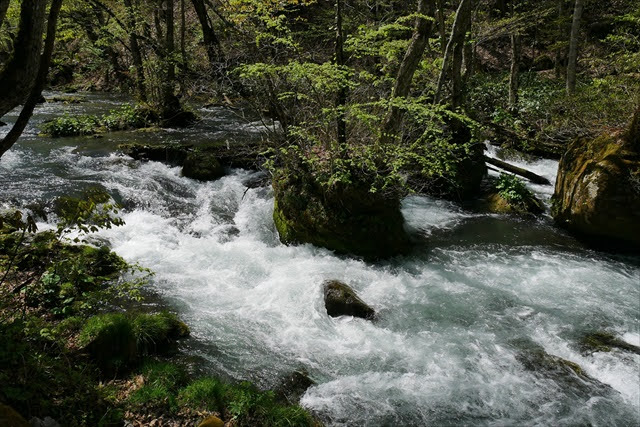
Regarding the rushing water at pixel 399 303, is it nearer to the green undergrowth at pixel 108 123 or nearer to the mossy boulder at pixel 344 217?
the mossy boulder at pixel 344 217

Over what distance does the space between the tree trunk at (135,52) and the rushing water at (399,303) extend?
6.88m

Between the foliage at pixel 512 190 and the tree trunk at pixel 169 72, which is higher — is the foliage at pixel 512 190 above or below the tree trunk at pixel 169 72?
below

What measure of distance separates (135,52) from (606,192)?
1763cm

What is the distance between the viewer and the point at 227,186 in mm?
11680

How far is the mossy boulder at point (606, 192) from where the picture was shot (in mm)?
8414

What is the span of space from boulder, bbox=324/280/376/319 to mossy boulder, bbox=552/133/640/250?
19.6 feet

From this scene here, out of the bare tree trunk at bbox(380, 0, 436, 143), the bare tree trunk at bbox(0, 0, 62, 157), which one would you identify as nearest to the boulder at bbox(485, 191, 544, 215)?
the bare tree trunk at bbox(380, 0, 436, 143)

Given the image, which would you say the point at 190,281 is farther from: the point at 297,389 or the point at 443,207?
the point at 443,207

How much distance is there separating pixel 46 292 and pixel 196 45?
58.3 ft

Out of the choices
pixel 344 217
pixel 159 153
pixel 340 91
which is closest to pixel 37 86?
pixel 340 91

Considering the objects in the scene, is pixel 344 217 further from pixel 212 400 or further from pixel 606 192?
pixel 606 192

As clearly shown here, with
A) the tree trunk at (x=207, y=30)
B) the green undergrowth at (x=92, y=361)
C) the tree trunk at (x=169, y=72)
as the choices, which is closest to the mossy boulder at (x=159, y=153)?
the tree trunk at (x=207, y=30)

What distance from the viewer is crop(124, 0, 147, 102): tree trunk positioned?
1505 cm

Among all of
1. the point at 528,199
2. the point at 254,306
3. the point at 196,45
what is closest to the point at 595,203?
the point at 528,199
